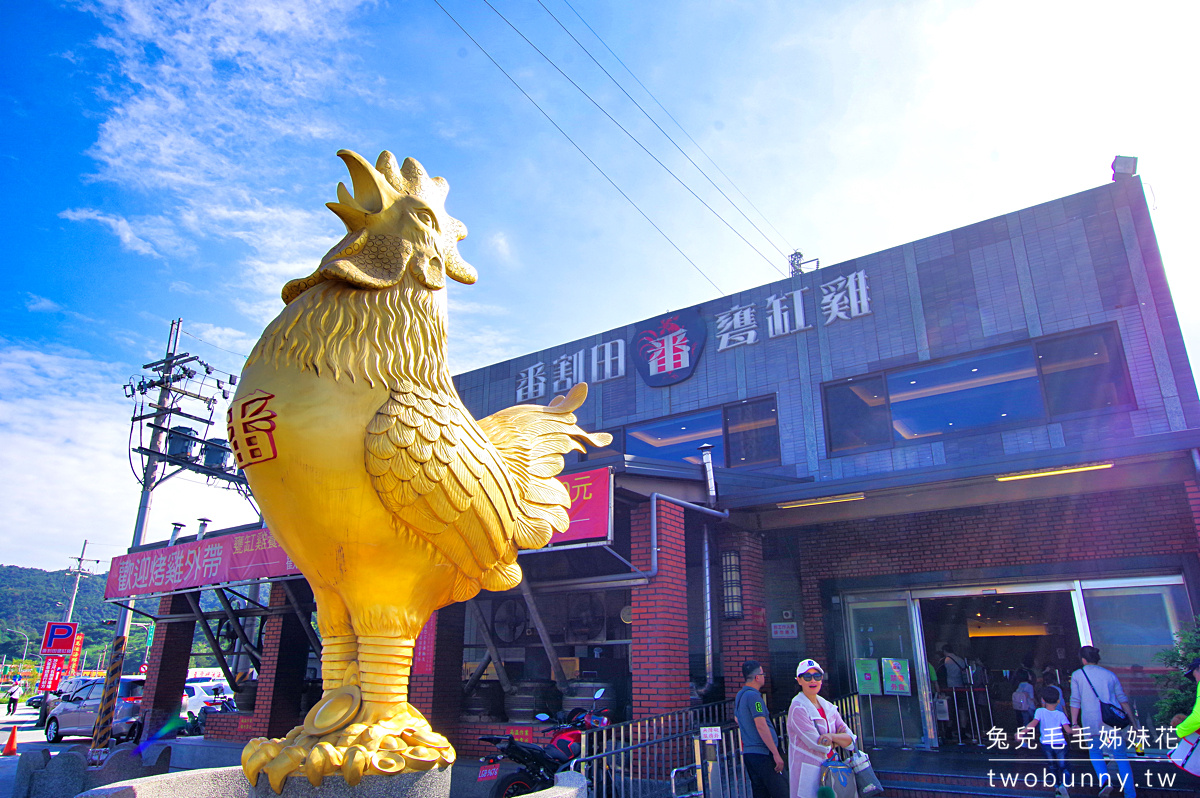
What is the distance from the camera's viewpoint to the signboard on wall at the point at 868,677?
397 inches

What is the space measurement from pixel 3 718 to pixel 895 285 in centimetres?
3455

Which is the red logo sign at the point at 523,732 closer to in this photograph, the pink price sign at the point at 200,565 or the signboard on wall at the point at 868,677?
the pink price sign at the point at 200,565

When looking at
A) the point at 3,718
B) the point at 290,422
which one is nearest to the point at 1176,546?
the point at 290,422

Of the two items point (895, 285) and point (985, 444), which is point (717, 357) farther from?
point (985, 444)

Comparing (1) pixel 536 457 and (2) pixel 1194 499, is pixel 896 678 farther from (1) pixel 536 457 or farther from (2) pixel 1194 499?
(1) pixel 536 457

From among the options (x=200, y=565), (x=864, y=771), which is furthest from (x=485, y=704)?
(x=864, y=771)

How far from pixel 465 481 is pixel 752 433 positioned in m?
9.62

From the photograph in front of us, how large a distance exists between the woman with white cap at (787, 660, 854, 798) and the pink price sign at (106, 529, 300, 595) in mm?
7820

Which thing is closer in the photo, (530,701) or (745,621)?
(745,621)

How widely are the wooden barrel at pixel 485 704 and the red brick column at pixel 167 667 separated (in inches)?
262

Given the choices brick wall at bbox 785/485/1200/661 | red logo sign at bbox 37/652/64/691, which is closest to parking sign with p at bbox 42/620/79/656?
red logo sign at bbox 37/652/64/691

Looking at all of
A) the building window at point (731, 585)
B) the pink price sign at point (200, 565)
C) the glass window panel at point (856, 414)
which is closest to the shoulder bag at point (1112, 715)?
the building window at point (731, 585)

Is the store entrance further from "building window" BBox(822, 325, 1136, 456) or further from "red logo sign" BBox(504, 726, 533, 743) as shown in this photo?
"red logo sign" BBox(504, 726, 533, 743)

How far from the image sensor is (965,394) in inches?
428
